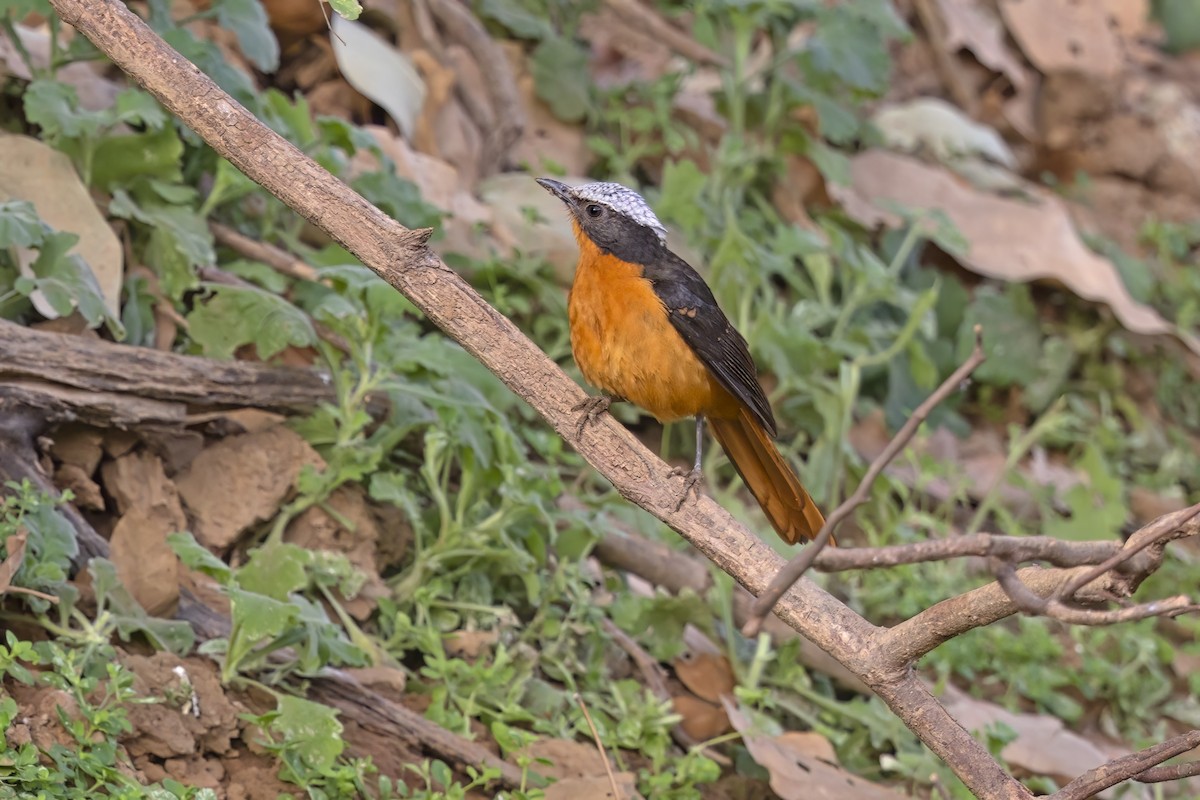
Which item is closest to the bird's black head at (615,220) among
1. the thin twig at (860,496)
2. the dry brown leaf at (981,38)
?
the thin twig at (860,496)

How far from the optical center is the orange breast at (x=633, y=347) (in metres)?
3.98

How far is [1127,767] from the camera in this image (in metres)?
2.73

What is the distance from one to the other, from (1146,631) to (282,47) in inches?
179

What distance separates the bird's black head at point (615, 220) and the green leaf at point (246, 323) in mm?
866

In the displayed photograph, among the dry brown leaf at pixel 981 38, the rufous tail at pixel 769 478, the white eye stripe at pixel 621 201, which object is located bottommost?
the rufous tail at pixel 769 478

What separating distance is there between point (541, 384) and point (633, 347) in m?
0.77

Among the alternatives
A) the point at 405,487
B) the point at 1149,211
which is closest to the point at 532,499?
the point at 405,487

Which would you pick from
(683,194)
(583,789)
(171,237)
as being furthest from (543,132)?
(583,789)

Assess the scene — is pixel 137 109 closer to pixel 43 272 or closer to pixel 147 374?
pixel 43 272

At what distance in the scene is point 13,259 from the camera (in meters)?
4.21

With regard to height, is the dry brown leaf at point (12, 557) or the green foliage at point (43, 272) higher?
the green foliage at point (43, 272)

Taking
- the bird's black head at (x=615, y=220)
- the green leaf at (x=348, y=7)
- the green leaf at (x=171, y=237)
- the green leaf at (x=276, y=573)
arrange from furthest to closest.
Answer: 1. the green leaf at (x=171, y=237)
2. the bird's black head at (x=615, y=220)
3. the green leaf at (x=276, y=573)
4. the green leaf at (x=348, y=7)

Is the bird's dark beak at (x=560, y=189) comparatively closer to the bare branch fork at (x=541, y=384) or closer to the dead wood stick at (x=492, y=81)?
the bare branch fork at (x=541, y=384)

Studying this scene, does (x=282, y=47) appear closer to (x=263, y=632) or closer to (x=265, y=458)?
(x=265, y=458)
